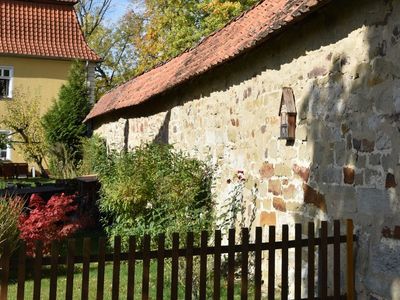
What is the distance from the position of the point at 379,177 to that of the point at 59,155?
16.1 m

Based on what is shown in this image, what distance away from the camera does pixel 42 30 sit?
76.4 ft

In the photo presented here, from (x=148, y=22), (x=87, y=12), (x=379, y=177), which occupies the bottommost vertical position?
(x=379, y=177)

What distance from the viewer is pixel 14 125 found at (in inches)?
787

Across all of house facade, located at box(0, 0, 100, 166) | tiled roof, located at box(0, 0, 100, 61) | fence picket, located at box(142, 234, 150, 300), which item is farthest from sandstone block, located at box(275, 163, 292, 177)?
tiled roof, located at box(0, 0, 100, 61)

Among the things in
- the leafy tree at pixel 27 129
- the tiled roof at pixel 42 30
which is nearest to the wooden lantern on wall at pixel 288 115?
the leafy tree at pixel 27 129

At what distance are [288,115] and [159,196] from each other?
8.10 feet

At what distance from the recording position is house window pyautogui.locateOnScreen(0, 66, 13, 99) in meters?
22.5

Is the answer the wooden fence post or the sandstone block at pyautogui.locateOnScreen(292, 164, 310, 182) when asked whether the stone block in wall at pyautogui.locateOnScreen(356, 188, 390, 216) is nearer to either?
the wooden fence post

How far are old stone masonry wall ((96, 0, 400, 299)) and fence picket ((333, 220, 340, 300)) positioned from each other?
17cm

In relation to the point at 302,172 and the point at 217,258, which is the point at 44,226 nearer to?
the point at 302,172

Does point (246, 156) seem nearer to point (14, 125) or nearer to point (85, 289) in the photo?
point (85, 289)

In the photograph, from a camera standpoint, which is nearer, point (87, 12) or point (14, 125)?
point (14, 125)

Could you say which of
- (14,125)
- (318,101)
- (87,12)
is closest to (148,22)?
(87,12)

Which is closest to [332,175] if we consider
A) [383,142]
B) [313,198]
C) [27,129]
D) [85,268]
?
[313,198]
